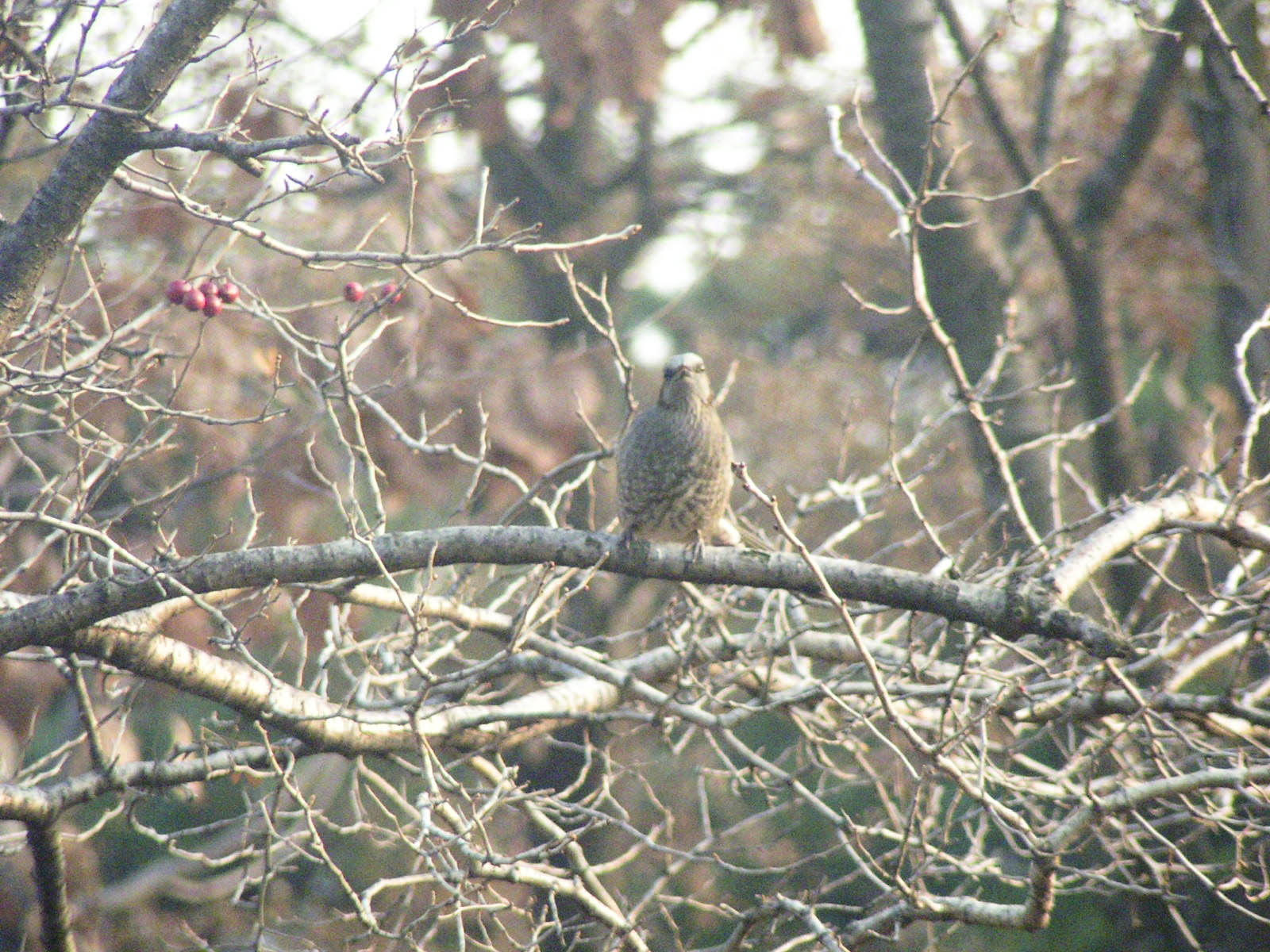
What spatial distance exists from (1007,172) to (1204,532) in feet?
19.2

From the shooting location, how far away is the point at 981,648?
4.36 metres

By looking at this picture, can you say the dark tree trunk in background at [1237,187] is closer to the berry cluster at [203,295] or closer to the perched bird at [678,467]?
the perched bird at [678,467]

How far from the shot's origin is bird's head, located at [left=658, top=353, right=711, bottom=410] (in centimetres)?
427

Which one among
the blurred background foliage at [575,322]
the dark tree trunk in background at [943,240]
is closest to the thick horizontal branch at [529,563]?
the blurred background foliage at [575,322]

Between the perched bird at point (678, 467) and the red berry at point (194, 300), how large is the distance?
149 centimetres

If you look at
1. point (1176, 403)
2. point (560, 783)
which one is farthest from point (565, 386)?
point (1176, 403)

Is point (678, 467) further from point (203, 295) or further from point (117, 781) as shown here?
point (117, 781)

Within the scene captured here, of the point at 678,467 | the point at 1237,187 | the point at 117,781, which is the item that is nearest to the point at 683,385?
the point at 678,467

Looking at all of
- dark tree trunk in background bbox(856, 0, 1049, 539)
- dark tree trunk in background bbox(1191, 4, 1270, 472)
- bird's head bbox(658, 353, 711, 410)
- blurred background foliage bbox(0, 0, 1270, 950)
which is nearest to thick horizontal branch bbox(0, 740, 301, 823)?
blurred background foliage bbox(0, 0, 1270, 950)

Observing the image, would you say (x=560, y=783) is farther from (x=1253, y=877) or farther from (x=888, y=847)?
(x=1253, y=877)

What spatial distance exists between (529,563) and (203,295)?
1.11 meters

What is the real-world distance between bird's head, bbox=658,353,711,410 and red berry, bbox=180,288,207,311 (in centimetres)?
177

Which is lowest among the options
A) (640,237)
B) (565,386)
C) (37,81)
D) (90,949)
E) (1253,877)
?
(1253,877)

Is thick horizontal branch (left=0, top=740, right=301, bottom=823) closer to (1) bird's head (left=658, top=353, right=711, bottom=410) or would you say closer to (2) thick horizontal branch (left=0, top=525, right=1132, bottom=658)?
(2) thick horizontal branch (left=0, top=525, right=1132, bottom=658)
